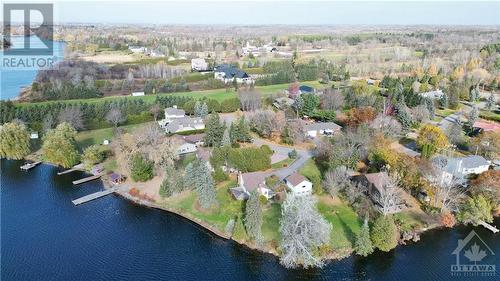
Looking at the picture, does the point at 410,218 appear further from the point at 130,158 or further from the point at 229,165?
the point at 130,158

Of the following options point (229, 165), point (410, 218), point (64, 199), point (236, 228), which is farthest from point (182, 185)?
point (410, 218)

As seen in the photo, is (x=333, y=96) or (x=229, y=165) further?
(x=333, y=96)

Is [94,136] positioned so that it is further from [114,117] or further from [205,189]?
[205,189]

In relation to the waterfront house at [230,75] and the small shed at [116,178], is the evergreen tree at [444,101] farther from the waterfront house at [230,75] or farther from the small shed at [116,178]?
the small shed at [116,178]

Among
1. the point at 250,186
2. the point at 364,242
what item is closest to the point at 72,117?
the point at 250,186

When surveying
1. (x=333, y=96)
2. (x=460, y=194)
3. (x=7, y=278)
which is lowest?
(x=7, y=278)

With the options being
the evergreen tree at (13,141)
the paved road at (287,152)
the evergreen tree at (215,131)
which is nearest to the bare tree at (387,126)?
the paved road at (287,152)

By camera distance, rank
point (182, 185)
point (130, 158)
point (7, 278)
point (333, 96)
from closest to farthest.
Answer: point (7, 278) → point (182, 185) → point (130, 158) → point (333, 96)

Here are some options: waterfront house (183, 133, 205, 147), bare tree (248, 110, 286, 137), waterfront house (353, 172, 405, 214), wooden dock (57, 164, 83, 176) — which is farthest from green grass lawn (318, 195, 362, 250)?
wooden dock (57, 164, 83, 176)
